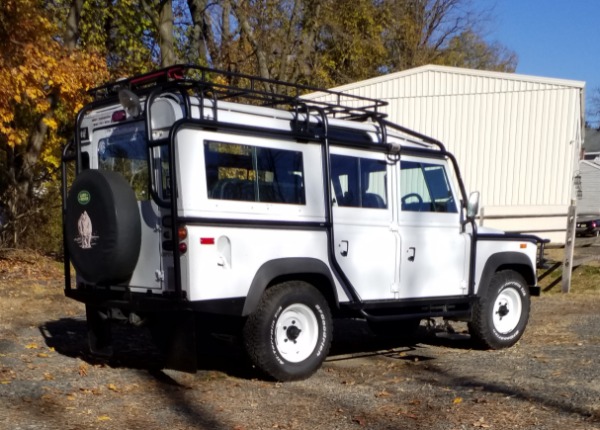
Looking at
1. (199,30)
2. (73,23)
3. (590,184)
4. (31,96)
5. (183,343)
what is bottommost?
(590,184)

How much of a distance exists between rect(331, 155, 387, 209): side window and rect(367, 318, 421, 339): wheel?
6.96ft

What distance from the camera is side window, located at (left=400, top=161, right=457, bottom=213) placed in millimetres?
7945

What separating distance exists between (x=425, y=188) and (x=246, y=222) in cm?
244

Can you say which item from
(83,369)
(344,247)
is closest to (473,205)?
(344,247)

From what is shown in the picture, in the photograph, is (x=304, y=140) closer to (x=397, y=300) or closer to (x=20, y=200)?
(x=397, y=300)

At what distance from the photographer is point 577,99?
19172mm

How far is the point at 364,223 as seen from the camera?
7441mm

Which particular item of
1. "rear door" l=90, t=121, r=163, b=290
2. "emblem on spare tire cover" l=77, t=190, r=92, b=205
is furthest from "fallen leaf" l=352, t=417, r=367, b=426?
"emblem on spare tire cover" l=77, t=190, r=92, b=205

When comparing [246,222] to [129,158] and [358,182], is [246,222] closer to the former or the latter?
[129,158]

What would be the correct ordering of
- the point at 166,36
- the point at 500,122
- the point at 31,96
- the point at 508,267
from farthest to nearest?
the point at 500,122
the point at 166,36
the point at 31,96
the point at 508,267

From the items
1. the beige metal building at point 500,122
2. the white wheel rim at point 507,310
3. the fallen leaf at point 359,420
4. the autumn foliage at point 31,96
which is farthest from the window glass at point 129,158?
the beige metal building at point 500,122

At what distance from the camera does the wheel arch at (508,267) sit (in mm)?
8492

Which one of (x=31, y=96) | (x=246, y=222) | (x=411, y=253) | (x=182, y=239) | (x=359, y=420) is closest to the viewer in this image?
(x=359, y=420)

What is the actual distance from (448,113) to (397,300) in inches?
525
